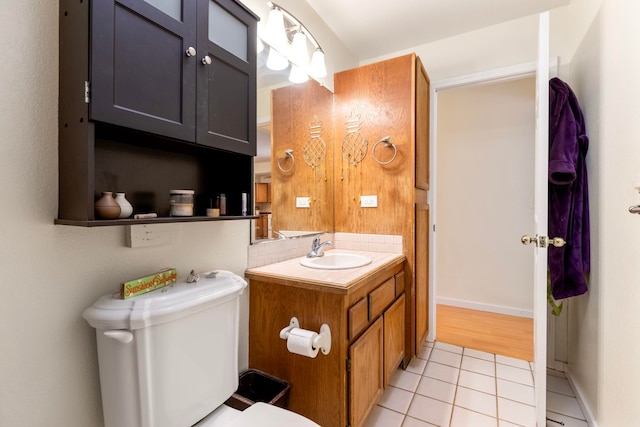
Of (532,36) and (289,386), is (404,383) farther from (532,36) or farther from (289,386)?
(532,36)

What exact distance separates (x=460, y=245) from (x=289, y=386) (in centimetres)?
258

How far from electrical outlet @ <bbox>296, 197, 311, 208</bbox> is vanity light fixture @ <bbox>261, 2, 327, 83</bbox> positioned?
72 cm

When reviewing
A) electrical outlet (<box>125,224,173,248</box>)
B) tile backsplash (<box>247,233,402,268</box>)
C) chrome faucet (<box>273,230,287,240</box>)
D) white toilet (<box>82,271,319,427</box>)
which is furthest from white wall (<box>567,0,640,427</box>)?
electrical outlet (<box>125,224,173,248</box>)

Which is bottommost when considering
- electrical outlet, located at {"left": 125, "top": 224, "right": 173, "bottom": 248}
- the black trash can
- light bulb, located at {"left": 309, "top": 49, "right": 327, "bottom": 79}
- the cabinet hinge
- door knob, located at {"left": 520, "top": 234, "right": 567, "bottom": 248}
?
the black trash can

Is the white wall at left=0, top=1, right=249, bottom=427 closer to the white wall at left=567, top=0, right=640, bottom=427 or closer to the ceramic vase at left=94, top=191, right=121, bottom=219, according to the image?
the ceramic vase at left=94, top=191, right=121, bottom=219

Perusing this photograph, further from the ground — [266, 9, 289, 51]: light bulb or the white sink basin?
[266, 9, 289, 51]: light bulb

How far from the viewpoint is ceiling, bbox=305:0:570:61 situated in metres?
1.94

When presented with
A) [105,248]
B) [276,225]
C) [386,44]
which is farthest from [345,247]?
[386,44]

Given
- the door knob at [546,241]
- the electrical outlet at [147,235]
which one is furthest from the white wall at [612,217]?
the electrical outlet at [147,235]

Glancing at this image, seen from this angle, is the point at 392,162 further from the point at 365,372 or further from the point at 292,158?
the point at 365,372

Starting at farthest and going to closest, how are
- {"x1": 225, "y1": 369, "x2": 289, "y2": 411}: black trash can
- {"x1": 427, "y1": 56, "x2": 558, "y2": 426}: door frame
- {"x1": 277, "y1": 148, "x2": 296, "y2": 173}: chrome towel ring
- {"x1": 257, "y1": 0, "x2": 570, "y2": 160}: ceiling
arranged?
1. {"x1": 427, "y1": 56, "x2": 558, "y2": 426}: door frame
2. {"x1": 257, "y1": 0, "x2": 570, "y2": 160}: ceiling
3. {"x1": 277, "y1": 148, "x2": 296, "y2": 173}: chrome towel ring
4. {"x1": 225, "y1": 369, "x2": 289, "y2": 411}: black trash can

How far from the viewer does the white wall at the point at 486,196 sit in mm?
2920

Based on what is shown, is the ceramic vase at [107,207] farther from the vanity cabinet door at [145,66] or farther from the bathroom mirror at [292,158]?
the bathroom mirror at [292,158]

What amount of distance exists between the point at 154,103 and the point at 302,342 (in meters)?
0.97
